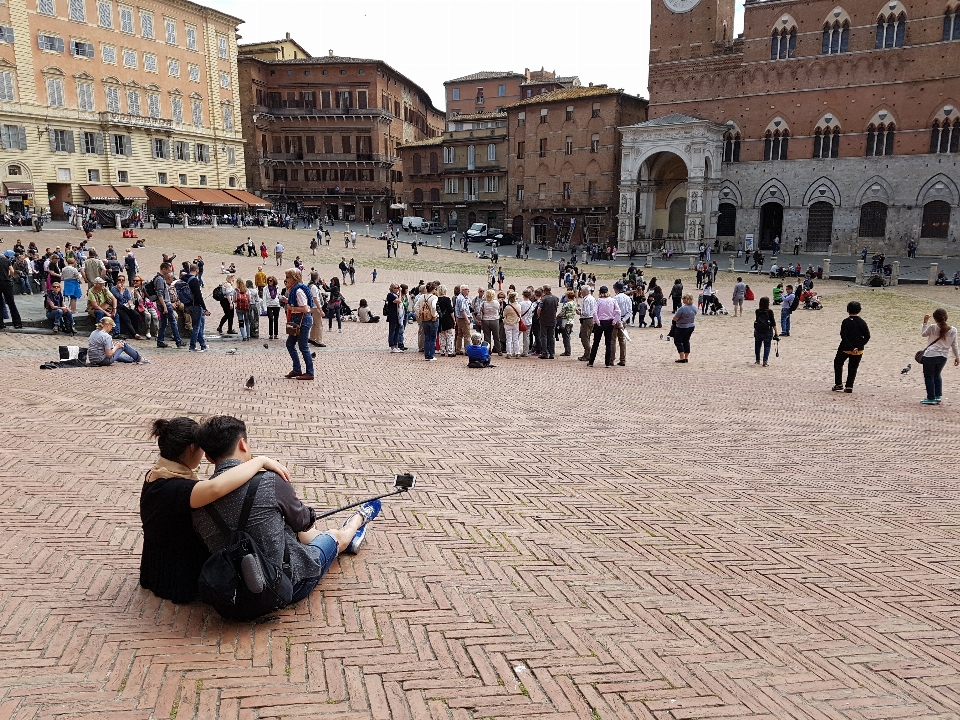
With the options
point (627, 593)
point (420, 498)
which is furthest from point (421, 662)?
point (420, 498)

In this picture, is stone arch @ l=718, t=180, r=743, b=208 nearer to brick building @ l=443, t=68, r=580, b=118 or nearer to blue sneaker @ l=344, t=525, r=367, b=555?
brick building @ l=443, t=68, r=580, b=118

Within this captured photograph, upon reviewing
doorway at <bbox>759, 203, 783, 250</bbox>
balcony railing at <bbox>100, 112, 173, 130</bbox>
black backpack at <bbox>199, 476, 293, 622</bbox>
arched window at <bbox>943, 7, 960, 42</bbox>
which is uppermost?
arched window at <bbox>943, 7, 960, 42</bbox>

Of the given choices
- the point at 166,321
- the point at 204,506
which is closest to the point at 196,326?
the point at 166,321

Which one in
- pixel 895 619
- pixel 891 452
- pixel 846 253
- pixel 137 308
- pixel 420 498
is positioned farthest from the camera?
pixel 846 253

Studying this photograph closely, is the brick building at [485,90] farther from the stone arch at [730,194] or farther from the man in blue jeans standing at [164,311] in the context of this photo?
the man in blue jeans standing at [164,311]

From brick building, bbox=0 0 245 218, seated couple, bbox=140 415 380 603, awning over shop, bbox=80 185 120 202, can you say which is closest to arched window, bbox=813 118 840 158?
brick building, bbox=0 0 245 218

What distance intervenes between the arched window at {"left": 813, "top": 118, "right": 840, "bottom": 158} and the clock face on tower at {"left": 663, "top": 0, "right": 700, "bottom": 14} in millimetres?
12585

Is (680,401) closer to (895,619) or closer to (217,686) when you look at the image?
(895,619)

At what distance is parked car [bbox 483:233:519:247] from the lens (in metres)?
53.1

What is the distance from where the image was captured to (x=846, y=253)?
45.4m

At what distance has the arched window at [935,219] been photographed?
139 ft

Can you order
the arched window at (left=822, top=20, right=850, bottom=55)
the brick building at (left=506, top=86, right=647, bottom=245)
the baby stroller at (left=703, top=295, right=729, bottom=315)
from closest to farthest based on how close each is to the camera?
the baby stroller at (left=703, top=295, right=729, bottom=315) → the arched window at (left=822, top=20, right=850, bottom=55) → the brick building at (left=506, top=86, right=647, bottom=245)

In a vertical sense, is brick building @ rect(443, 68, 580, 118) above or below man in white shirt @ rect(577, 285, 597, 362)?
above

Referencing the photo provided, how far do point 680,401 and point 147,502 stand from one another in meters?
9.19
